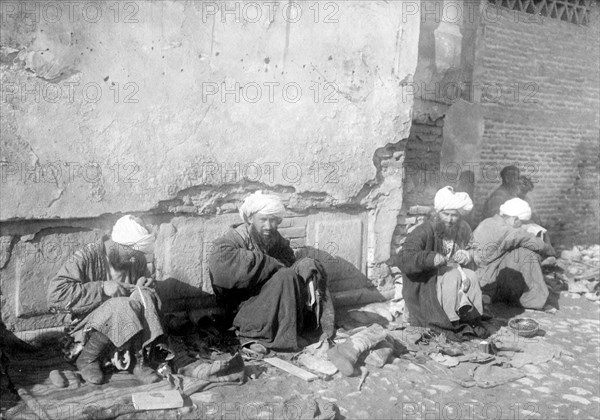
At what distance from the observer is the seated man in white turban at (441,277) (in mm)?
5625

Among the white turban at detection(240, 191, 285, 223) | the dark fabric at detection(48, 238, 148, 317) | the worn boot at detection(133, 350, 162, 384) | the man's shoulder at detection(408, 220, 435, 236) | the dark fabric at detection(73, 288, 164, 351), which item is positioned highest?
the white turban at detection(240, 191, 285, 223)

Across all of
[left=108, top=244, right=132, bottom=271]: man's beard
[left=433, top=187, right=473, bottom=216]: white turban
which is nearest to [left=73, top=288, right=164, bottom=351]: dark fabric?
[left=108, top=244, right=132, bottom=271]: man's beard

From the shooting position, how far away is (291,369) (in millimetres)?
4770

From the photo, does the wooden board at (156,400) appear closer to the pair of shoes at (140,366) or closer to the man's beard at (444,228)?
the pair of shoes at (140,366)

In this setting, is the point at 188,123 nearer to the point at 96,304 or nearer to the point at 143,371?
the point at 96,304

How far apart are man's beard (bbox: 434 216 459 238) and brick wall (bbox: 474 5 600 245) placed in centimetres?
265

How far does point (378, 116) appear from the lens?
6324mm

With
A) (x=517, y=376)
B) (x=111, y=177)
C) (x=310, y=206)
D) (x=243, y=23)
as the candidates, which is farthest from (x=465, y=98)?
(x=111, y=177)

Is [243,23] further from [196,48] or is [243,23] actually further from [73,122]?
[73,122]

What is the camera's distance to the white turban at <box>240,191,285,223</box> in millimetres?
5223

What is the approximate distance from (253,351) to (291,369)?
37 centimetres

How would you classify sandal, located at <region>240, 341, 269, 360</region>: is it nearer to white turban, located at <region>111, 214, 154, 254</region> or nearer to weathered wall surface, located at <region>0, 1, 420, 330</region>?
weathered wall surface, located at <region>0, 1, 420, 330</region>

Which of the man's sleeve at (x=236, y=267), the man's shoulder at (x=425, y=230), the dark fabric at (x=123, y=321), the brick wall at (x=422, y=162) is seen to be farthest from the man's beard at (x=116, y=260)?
the brick wall at (x=422, y=162)

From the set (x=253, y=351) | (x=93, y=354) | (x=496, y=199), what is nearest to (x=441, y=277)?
(x=253, y=351)
